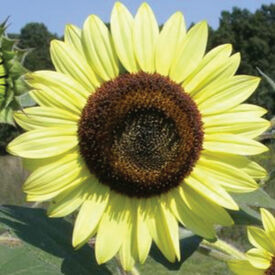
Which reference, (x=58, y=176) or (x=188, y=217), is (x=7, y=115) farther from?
(x=188, y=217)

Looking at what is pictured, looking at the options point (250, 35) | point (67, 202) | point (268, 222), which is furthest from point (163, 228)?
point (250, 35)

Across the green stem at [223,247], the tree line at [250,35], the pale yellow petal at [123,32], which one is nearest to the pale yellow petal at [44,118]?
the pale yellow petal at [123,32]

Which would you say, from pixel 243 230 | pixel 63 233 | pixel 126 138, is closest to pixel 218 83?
pixel 126 138

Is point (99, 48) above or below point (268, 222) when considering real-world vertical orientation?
above

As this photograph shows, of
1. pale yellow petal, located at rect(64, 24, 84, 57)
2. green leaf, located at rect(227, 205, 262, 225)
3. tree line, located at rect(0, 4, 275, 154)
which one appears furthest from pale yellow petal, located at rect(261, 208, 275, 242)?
tree line, located at rect(0, 4, 275, 154)

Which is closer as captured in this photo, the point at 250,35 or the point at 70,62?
the point at 70,62

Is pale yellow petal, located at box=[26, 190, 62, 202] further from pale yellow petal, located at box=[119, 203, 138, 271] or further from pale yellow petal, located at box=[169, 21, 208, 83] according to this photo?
pale yellow petal, located at box=[169, 21, 208, 83]

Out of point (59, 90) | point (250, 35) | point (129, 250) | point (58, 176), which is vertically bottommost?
point (129, 250)
